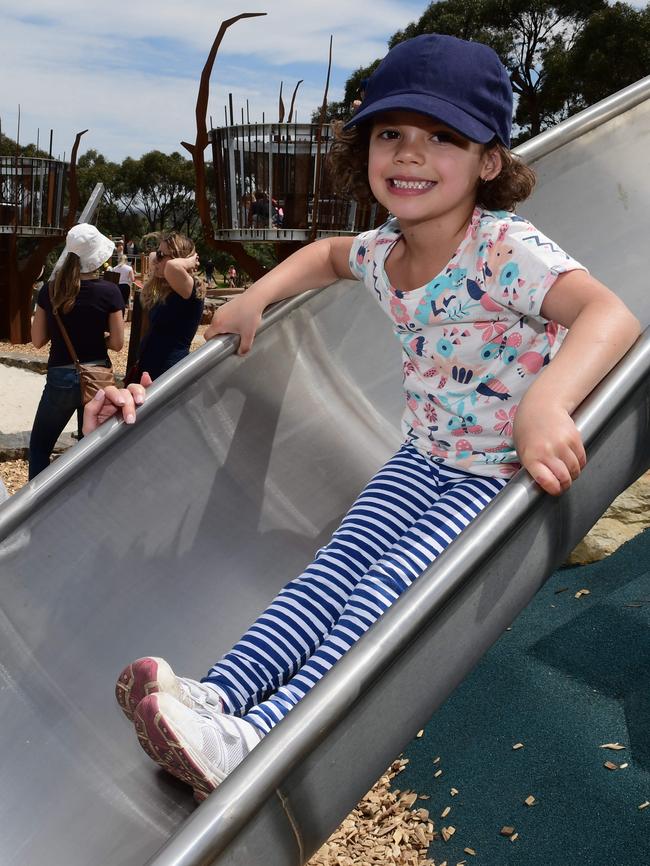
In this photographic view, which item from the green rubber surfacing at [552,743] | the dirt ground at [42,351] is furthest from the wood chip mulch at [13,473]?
the dirt ground at [42,351]

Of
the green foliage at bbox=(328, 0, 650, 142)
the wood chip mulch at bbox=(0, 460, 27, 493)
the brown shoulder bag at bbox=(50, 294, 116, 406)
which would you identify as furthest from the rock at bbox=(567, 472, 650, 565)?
the green foliage at bbox=(328, 0, 650, 142)

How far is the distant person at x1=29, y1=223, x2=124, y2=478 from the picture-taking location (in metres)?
3.71

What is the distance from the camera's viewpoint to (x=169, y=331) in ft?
12.6

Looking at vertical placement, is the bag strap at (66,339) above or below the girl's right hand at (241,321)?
below

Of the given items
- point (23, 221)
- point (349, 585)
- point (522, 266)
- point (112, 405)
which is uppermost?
point (23, 221)

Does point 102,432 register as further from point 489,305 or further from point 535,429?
point 535,429

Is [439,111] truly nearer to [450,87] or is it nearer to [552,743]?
[450,87]

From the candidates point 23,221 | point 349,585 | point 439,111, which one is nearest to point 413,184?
point 439,111

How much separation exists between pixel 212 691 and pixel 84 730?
39cm

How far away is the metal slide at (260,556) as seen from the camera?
1140 millimetres

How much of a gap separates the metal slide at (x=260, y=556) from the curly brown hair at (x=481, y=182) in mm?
485

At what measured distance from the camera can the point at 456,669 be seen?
1253mm

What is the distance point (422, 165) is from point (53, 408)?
8.72 feet

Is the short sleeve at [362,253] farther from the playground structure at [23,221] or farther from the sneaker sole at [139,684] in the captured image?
the playground structure at [23,221]
